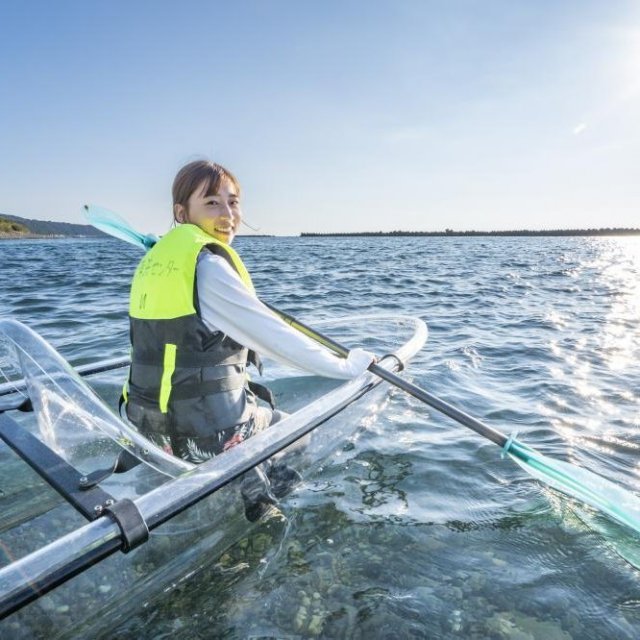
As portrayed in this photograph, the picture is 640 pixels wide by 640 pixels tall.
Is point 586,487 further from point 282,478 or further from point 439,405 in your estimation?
point 282,478

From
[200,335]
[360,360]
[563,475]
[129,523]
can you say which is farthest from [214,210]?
[563,475]

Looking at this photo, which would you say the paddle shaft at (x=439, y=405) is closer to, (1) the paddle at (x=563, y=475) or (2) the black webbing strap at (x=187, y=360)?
(1) the paddle at (x=563, y=475)

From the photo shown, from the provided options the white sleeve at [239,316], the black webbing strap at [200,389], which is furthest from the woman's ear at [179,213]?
the black webbing strap at [200,389]

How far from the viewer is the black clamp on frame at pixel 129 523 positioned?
1906mm

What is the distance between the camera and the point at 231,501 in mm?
3064

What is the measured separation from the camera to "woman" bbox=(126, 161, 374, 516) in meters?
2.65

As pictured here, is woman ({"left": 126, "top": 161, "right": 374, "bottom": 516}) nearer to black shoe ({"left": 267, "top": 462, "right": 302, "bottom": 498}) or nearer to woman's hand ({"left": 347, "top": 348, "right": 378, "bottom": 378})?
woman's hand ({"left": 347, "top": 348, "right": 378, "bottom": 378})

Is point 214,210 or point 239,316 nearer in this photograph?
point 239,316

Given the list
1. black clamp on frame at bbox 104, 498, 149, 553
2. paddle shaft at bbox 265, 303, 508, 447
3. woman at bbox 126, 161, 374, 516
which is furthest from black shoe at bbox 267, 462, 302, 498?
black clamp on frame at bbox 104, 498, 149, 553

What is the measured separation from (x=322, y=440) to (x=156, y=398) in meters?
1.57

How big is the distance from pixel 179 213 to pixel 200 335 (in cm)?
86

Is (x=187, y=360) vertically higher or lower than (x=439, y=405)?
higher

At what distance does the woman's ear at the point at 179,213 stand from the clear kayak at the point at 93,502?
109 centimetres

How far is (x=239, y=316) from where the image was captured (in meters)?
2.61
